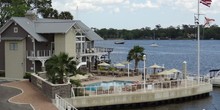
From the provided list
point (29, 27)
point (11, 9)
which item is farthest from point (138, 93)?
point (11, 9)

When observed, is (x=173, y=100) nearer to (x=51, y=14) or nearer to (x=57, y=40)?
(x=57, y=40)

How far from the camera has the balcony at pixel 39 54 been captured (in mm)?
49287

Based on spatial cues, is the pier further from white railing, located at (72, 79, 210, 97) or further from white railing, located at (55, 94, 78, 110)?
white railing, located at (55, 94, 78, 110)

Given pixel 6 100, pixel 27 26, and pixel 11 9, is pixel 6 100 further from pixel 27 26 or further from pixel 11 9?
pixel 11 9

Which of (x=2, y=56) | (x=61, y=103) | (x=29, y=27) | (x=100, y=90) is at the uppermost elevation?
(x=29, y=27)

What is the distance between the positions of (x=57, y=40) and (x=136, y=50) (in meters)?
11.0

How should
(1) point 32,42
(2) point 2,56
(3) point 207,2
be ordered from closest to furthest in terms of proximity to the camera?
(3) point 207,2 → (1) point 32,42 → (2) point 2,56

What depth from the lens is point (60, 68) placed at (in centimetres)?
3438

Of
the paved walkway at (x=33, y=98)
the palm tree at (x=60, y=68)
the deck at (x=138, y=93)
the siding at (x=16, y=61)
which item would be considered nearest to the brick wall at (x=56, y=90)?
the paved walkway at (x=33, y=98)

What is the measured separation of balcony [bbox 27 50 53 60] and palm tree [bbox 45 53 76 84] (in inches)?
573

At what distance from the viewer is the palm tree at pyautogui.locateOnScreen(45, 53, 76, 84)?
3441 centimetres

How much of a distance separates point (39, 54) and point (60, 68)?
16627mm

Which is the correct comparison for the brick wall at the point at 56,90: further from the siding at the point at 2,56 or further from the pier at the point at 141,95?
the siding at the point at 2,56

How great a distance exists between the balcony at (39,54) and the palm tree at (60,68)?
14550 millimetres
